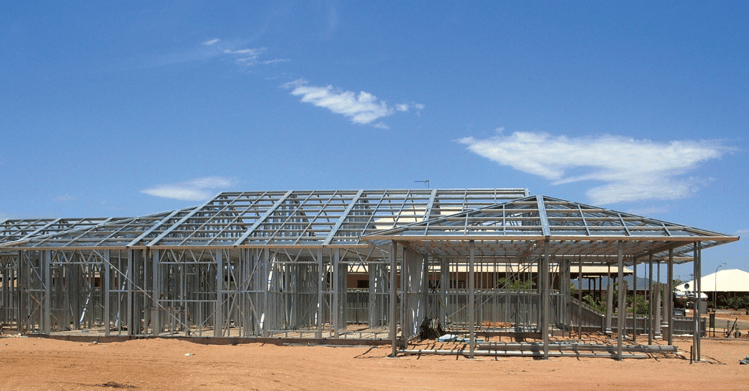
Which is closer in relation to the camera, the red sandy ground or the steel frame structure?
the red sandy ground

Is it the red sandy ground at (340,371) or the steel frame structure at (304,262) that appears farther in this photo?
the steel frame structure at (304,262)

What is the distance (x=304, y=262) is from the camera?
23.1m

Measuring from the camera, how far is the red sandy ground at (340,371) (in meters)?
14.3

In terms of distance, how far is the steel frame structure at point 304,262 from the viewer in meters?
20.2

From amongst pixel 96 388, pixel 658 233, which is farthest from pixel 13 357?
pixel 658 233

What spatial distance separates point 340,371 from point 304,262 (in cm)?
702

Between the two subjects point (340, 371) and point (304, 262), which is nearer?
point (340, 371)

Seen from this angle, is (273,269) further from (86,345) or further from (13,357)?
(13,357)

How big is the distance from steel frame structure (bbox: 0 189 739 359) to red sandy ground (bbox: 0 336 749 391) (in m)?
1.34

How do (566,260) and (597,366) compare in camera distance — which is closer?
(597,366)

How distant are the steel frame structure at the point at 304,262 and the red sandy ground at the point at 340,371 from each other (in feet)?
4.38

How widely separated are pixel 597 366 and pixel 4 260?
79.7 feet

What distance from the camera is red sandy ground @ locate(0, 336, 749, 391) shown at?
14258 millimetres

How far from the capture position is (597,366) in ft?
57.0
